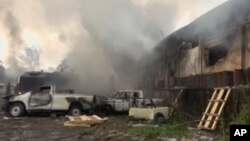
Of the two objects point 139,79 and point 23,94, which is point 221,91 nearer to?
point 23,94

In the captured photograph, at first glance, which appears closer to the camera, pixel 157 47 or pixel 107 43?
pixel 157 47

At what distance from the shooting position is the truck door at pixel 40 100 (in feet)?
65.3

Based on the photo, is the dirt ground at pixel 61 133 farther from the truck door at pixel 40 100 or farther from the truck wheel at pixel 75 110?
the truck wheel at pixel 75 110

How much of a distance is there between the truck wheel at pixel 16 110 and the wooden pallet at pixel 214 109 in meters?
10.0

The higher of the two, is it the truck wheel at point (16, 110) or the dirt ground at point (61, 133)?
the truck wheel at point (16, 110)

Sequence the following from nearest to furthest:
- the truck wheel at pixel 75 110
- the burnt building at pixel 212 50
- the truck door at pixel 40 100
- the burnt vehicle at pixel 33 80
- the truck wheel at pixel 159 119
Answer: the burnt building at pixel 212 50
the truck wheel at pixel 159 119
the truck door at pixel 40 100
the truck wheel at pixel 75 110
the burnt vehicle at pixel 33 80

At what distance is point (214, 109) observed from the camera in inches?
→ 522

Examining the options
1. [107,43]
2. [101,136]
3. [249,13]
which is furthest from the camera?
[107,43]

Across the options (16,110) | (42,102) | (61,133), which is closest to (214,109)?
(61,133)

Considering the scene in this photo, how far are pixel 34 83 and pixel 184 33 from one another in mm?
9757

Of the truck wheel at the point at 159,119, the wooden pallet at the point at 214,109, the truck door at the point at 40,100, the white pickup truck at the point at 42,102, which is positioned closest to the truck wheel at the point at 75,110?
the white pickup truck at the point at 42,102

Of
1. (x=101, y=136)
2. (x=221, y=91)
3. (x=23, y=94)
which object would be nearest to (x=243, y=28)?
(x=221, y=91)

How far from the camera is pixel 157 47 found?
90.0ft

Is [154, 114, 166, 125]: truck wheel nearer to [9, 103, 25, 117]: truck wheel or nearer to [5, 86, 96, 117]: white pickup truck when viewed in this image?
[5, 86, 96, 117]: white pickup truck
